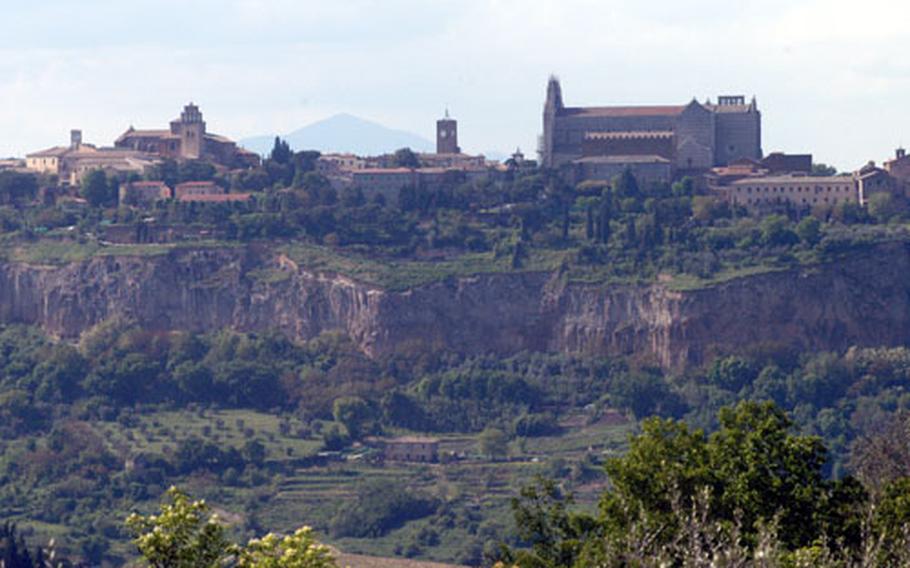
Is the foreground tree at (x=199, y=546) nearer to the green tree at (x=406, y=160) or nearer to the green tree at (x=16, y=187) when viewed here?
the green tree at (x=16, y=187)

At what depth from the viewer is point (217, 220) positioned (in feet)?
302

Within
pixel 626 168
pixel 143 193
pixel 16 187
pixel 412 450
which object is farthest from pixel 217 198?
pixel 412 450

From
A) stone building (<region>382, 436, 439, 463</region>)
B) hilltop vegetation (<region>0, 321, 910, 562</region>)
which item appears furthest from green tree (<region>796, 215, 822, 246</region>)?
stone building (<region>382, 436, 439, 463</region>)

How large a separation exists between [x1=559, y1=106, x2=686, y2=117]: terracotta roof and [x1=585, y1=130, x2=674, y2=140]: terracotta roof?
1.10 meters

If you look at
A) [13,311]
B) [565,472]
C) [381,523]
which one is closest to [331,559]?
[381,523]

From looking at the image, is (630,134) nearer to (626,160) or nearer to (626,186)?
(626,160)

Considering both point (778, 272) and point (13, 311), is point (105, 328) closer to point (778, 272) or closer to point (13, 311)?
point (13, 311)

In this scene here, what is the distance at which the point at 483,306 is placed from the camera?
283 ft

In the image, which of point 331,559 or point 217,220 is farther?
point 217,220

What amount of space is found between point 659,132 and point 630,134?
1363 millimetres

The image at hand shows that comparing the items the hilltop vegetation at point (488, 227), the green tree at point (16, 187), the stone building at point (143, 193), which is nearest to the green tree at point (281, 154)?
the hilltop vegetation at point (488, 227)

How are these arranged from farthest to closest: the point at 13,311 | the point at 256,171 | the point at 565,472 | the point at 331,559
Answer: the point at 256,171 → the point at 13,311 → the point at 565,472 → the point at 331,559

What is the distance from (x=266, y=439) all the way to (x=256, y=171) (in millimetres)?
27429

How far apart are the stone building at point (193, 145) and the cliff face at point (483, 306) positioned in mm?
16060
